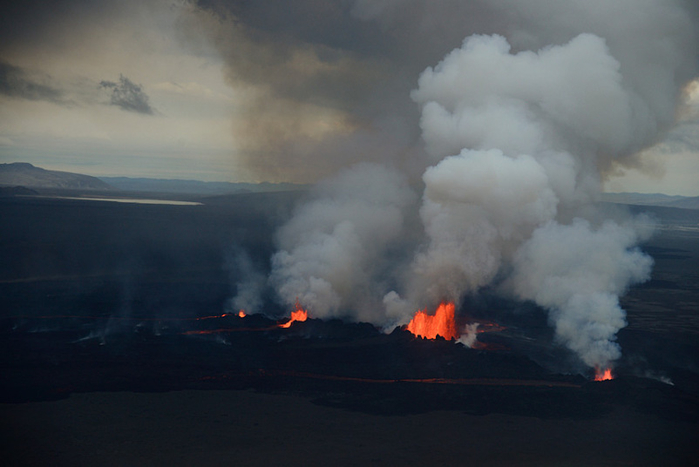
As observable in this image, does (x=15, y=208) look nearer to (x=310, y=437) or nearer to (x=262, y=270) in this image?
(x=262, y=270)

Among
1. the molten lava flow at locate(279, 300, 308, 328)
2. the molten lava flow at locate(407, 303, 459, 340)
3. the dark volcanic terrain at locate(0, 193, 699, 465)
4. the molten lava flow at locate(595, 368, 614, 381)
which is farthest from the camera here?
the molten lava flow at locate(279, 300, 308, 328)

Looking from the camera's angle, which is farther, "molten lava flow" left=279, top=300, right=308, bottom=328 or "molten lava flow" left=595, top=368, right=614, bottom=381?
"molten lava flow" left=279, top=300, right=308, bottom=328

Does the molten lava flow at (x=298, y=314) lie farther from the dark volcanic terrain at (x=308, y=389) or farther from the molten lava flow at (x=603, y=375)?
the molten lava flow at (x=603, y=375)

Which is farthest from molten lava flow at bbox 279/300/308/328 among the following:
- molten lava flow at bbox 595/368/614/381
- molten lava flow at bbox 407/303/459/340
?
molten lava flow at bbox 595/368/614/381

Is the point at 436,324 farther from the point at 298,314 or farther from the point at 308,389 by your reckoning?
the point at 308,389

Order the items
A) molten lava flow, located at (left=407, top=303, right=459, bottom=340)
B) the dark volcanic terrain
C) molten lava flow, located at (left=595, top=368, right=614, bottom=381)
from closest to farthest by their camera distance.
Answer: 1. the dark volcanic terrain
2. molten lava flow, located at (left=595, top=368, right=614, bottom=381)
3. molten lava flow, located at (left=407, top=303, right=459, bottom=340)

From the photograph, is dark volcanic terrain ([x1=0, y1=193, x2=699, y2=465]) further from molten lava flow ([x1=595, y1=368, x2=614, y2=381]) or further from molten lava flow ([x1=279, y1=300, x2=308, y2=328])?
molten lava flow ([x1=279, y1=300, x2=308, y2=328])
